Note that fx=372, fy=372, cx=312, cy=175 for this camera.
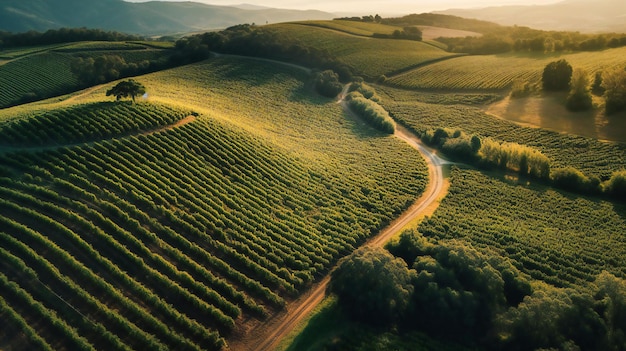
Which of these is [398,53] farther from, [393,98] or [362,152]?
[362,152]

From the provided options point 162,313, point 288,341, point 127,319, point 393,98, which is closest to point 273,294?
point 288,341

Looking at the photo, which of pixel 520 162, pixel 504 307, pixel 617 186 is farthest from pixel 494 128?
pixel 504 307

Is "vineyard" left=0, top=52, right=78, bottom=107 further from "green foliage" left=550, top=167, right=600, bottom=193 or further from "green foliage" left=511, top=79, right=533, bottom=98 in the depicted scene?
"green foliage" left=511, top=79, right=533, bottom=98

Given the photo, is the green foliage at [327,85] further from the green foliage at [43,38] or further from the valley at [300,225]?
the green foliage at [43,38]

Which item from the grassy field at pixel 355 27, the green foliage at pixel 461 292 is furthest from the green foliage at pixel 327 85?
the green foliage at pixel 461 292

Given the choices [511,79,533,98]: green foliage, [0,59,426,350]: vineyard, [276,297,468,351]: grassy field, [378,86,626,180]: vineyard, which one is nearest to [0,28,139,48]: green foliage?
[0,59,426,350]: vineyard

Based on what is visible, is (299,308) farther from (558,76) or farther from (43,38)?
(43,38)
